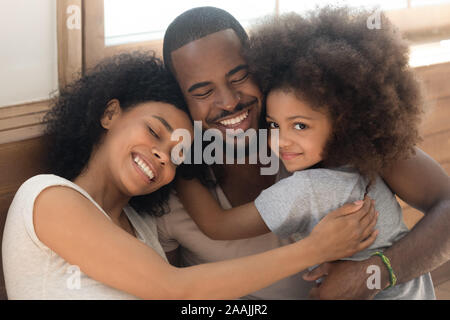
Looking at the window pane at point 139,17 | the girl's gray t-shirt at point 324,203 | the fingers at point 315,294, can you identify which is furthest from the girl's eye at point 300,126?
the window pane at point 139,17

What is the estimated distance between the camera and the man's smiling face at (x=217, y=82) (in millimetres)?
1798

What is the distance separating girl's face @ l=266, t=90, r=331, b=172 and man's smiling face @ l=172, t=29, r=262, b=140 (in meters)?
0.14

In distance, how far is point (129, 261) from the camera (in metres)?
1.47

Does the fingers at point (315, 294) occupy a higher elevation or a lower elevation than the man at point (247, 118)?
lower

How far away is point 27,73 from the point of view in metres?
1.82

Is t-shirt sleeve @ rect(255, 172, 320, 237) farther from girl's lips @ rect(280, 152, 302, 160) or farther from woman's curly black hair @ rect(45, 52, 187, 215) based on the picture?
woman's curly black hair @ rect(45, 52, 187, 215)

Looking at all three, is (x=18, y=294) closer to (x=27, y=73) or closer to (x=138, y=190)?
(x=138, y=190)

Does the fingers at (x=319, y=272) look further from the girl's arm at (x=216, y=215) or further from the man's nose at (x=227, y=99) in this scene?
the man's nose at (x=227, y=99)

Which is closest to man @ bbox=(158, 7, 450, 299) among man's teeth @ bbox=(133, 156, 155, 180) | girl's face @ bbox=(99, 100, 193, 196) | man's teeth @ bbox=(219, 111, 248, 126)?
man's teeth @ bbox=(219, 111, 248, 126)

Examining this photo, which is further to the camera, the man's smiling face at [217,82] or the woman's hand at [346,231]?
the man's smiling face at [217,82]

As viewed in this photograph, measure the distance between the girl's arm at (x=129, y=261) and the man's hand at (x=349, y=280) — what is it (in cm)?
19

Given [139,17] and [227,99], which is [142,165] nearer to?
[227,99]

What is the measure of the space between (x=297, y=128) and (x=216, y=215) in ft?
1.25

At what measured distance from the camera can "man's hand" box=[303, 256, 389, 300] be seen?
5.45ft
